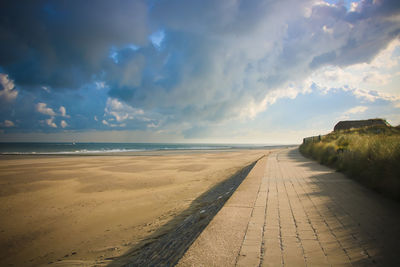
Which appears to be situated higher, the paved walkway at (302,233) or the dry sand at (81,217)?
the paved walkway at (302,233)

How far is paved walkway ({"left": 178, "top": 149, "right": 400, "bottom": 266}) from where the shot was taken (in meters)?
2.23

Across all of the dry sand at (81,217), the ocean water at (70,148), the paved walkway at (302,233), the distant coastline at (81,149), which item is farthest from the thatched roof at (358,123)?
the ocean water at (70,148)

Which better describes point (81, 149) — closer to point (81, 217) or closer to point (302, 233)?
point (81, 217)

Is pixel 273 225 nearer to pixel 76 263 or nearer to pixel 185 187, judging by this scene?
pixel 76 263

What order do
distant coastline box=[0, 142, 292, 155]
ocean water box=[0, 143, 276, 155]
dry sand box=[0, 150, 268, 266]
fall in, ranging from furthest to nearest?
1. ocean water box=[0, 143, 276, 155]
2. distant coastline box=[0, 142, 292, 155]
3. dry sand box=[0, 150, 268, 266]

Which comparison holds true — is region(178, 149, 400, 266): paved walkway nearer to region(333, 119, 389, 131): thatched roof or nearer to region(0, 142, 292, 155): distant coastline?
region(333, 119, 389, 131): thatched roof

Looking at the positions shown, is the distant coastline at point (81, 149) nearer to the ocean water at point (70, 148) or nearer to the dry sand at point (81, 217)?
the ocean water at point (70, 148)

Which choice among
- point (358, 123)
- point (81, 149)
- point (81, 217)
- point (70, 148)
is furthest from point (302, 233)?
point (70, 148)

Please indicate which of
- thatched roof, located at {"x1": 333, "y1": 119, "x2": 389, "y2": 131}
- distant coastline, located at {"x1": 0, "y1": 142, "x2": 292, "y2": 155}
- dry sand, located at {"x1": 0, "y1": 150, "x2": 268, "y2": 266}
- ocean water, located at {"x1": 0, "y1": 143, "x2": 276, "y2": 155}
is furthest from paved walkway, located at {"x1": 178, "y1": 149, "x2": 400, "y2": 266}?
ocean water, located at {"x1": 0, "y1": 143, "x2": 276, "y2": 155}

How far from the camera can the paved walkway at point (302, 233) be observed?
2.23 metres

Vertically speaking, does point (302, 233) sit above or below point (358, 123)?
below

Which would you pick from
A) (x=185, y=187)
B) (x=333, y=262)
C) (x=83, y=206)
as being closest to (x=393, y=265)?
(x=333, y=262)

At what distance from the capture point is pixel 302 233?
2902 mm

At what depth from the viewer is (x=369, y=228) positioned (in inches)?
119
